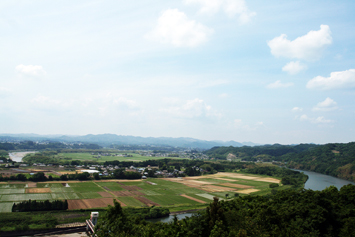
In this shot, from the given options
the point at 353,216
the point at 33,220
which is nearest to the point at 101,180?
the point at 33,220

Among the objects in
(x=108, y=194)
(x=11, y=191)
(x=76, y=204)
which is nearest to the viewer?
(x=76, y=204)

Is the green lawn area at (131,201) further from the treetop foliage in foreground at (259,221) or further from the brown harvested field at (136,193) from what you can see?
the treetop foliage in foreground at (259,221)

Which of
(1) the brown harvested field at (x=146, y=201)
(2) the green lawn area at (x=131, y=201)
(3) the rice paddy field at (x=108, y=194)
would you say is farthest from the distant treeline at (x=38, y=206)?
(1) the brown harvested field at (x=146, y=201)

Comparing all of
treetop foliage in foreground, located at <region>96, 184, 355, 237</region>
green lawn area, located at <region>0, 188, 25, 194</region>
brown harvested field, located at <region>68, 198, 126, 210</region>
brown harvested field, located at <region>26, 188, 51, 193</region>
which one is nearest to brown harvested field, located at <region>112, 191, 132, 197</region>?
brown harvested field, located at <region>68, 198, 126, 210</region>

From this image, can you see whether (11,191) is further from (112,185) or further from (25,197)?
(112,185)

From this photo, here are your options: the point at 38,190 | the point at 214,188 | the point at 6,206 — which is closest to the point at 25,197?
the point at 6,206

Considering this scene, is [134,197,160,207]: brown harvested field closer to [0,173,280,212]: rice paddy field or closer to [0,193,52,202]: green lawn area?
[0,173,280,212]: rice paddy field

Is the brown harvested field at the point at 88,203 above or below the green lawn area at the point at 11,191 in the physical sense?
below
